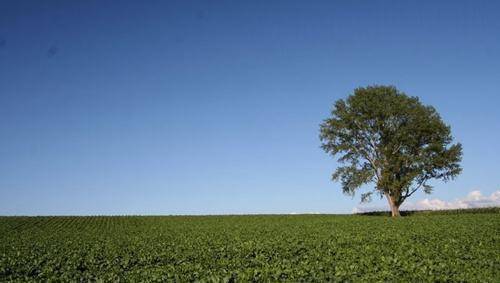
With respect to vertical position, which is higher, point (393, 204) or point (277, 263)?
point (393, 204)

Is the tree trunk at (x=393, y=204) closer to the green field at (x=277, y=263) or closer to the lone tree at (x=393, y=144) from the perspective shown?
the lone tree at (x=393, y=144)

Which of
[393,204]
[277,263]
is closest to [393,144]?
[393,204]

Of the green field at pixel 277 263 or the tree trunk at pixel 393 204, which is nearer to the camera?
the green field at pixel 277 263

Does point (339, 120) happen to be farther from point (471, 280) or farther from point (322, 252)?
point (471, 280)

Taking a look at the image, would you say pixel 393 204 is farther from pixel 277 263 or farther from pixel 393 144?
pixel 277 263

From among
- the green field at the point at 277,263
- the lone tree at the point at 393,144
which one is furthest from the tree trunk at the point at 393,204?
the green field at the point at 277,263

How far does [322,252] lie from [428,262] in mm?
5039

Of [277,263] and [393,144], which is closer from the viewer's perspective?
[277,263]

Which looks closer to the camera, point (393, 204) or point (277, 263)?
point (277, 263)

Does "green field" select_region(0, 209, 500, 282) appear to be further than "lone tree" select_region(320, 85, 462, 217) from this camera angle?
No

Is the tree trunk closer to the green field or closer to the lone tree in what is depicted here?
the lone tree

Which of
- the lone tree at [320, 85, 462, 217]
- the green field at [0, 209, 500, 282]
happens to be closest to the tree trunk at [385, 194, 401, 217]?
the lone tree at [320, 85, 462, 217]

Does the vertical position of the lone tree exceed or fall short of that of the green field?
it exceeds it

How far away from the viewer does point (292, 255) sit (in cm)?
1869
